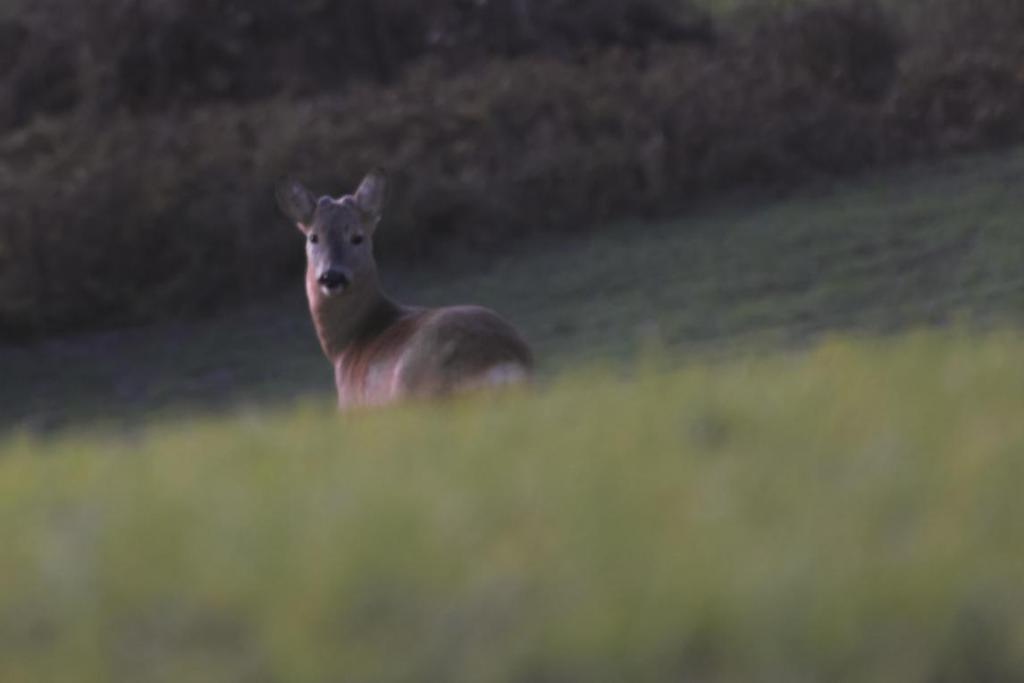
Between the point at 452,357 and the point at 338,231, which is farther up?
the point at 338,231

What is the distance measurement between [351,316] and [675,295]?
11275 millimetres

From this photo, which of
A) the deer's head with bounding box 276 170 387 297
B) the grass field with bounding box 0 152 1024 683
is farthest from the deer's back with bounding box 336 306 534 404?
the grass field with bounding box 0 152 1024 683

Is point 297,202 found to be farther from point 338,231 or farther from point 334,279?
point 334,279

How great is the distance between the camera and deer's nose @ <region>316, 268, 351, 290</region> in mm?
12531

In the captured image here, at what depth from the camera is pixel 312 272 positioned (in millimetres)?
12953

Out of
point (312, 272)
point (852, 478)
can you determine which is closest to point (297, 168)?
point (312, 272)

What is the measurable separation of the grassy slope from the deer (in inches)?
274

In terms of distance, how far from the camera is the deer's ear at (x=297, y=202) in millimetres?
13320

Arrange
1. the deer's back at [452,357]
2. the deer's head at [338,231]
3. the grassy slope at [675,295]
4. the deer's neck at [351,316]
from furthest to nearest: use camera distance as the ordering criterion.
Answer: the grassy slope at [675,295], the deer's head at [338,231], the deer's neck at [351,316], the deer's back at [452,357]

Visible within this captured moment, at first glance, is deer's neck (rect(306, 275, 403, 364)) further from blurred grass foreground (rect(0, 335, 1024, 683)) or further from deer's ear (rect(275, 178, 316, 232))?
blurred grass foreground (rect(0, 335, 1024, 683))

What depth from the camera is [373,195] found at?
44.1 feet

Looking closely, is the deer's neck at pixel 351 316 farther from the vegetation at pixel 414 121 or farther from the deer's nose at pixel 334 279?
the vegetation at pixel 414 121

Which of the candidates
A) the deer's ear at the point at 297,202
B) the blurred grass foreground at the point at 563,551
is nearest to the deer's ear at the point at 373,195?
the deer's ear at the point at 297,202

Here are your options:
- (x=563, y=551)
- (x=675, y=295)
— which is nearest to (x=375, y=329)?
(x=563, y=551)
